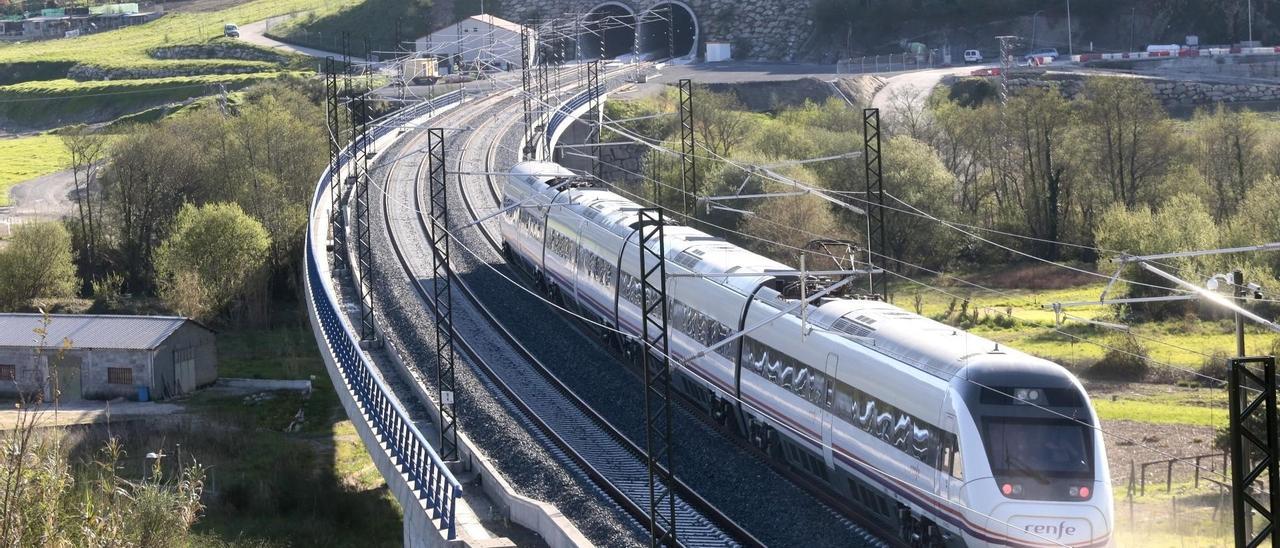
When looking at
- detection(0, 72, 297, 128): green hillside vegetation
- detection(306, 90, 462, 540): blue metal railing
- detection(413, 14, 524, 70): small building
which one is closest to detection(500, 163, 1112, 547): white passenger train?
detection(306, 90, 462, 540): blue metal railing

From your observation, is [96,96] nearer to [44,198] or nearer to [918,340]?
[44,198]

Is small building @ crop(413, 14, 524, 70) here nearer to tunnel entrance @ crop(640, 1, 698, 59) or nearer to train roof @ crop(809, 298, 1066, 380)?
tunnel entrance @ crop(640, 1, 698, 59)

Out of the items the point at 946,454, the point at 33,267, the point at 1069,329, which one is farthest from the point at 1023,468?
the point at 33,267

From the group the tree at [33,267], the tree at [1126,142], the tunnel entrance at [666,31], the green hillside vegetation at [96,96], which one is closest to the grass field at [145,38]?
the green hillside vegetation at [96,96]

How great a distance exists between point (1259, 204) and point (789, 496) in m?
34.7

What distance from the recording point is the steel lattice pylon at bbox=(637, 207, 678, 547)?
2498cm

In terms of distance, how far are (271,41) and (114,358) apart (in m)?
87.1

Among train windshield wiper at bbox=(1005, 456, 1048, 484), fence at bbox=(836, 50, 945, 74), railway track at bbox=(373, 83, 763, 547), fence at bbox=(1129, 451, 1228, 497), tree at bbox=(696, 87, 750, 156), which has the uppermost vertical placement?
fence at bbox=(836, 50, 945, 74)

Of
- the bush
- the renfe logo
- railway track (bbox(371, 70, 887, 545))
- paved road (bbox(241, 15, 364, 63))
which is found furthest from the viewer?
paved road (bbox(241, 15, 364, 63))

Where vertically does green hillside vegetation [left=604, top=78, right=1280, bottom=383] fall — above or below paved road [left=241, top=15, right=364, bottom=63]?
below

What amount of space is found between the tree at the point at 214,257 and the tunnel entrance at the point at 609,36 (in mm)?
60094

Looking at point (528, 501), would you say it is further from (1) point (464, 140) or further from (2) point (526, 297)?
(1) point (464, 140)

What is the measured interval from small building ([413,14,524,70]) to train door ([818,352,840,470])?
82.2 meters

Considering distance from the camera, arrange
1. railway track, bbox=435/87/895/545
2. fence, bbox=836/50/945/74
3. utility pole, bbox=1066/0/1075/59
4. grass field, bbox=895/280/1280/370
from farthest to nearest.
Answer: utility pole, bbox=1066/0/1075/59 → fence, bbox=836/50/945/74 → grass field, bbox=895/280/1280/370 → railway track, bbox=435/87/895/545
